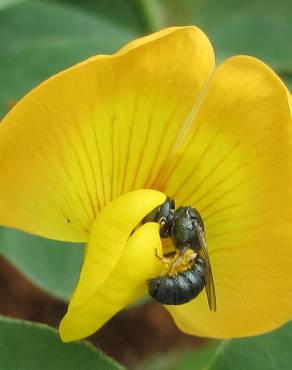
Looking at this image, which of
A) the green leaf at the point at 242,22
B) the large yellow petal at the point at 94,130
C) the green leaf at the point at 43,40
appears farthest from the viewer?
the green leaf at the point at 242,22

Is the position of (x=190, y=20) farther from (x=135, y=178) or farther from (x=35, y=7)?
(x=135, y=178)

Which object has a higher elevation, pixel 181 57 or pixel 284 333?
pixel 181 57

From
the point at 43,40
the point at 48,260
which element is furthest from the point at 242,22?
the point at 48,260

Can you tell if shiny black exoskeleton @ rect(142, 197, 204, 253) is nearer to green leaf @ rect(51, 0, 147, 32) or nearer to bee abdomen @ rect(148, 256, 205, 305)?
bee abdomen @ rect(148, 256, 205, 305)

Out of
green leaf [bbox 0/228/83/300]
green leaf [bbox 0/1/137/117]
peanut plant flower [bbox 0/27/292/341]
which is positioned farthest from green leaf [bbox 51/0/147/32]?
peanut plant flower [bbox 0/27/292/341]

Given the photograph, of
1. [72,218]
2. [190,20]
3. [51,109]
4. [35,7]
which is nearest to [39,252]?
[72,218]

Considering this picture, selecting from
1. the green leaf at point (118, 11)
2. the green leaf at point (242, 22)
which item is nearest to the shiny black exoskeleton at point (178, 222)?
the green leaf at point (242, 22)

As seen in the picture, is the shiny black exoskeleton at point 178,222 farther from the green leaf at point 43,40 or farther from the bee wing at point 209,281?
the green leaf at point 43,40
